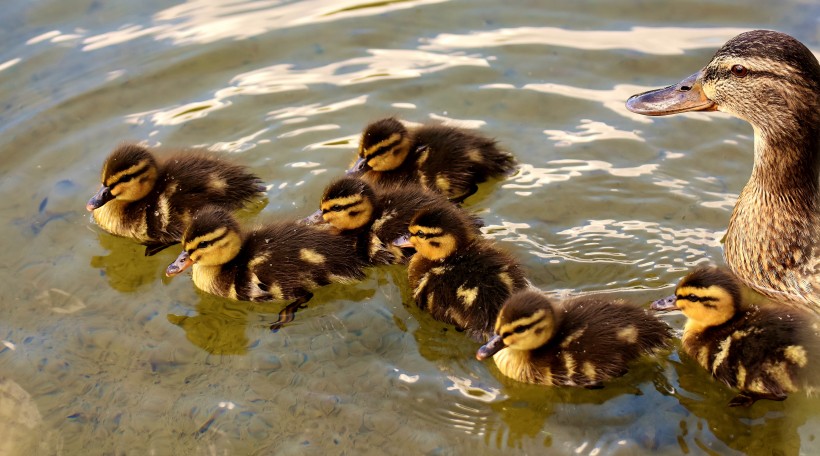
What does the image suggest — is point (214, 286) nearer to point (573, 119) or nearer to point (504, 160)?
point (504, 160)

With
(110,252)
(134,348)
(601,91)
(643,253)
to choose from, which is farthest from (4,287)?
A: (601,91)

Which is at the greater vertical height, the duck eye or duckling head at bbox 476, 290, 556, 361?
the duck eye

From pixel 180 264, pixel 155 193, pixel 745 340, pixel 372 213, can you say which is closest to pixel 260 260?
pixel 180 264

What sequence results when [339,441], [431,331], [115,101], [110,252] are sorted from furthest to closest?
1. [115,101]
2. [110,252]
3. [431,331]
4. [339,441]

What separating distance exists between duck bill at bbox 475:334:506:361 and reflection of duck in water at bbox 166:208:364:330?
78 cm

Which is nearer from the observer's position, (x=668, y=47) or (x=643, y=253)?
(x=643, y=253)

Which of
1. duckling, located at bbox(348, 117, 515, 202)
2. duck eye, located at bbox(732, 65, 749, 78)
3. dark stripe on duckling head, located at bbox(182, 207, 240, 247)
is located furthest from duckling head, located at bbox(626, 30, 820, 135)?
dark stripe on duckling head, located at bbox(182, 207, 240, 247)

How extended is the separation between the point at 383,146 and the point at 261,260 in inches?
30.4

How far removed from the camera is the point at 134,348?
3.56 metres

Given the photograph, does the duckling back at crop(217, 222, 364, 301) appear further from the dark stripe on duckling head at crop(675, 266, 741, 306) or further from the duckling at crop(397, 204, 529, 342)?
the dark stripe on duckling head at crop(675, 266, 741, 306)

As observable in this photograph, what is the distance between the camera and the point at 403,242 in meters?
3.66

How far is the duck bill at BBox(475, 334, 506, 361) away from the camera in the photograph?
3141mm

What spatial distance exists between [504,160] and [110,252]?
5.66ft

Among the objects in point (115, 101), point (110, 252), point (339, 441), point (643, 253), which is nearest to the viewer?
point (339, 441)
